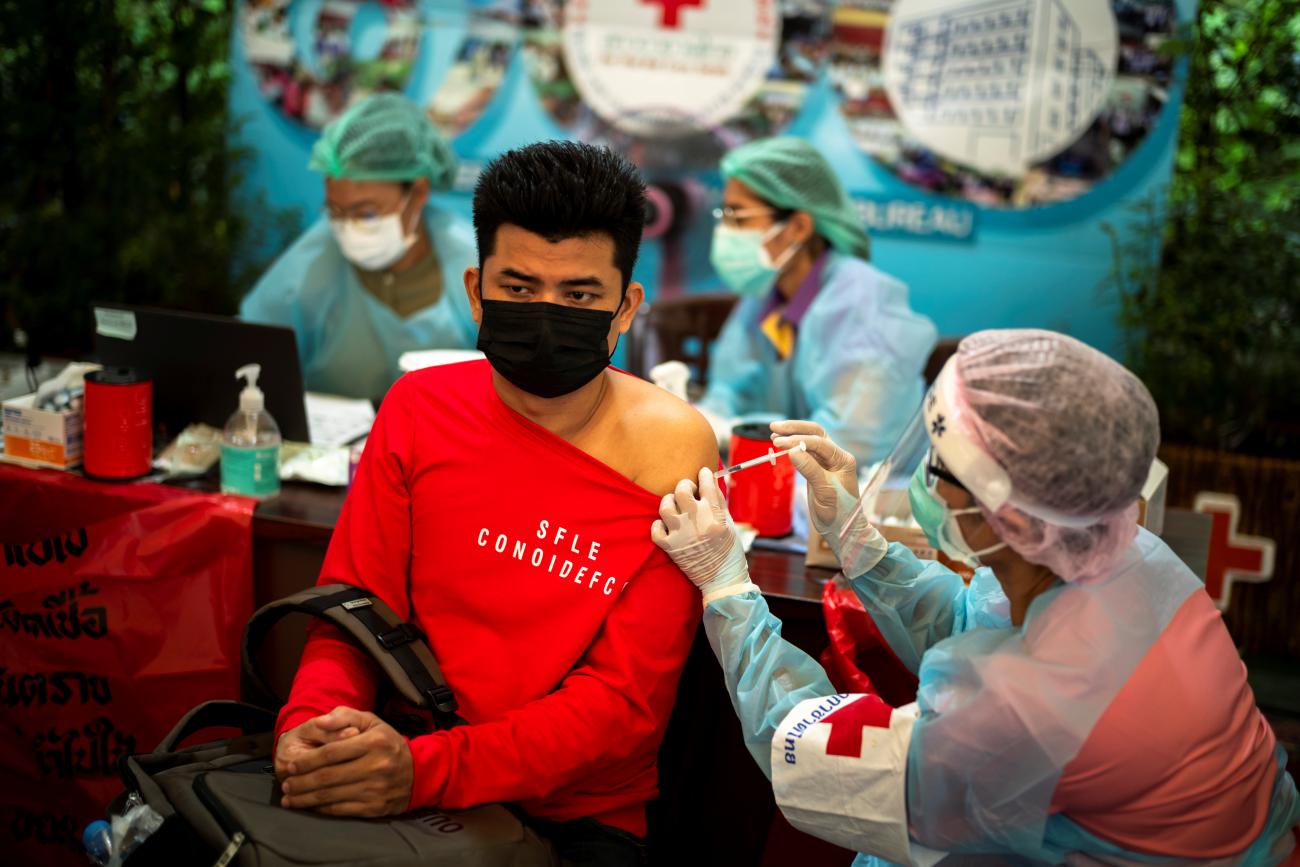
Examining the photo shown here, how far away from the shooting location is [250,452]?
2.33 metres

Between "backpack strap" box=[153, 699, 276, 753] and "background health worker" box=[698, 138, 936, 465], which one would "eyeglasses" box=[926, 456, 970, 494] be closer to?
"backpack strap" box=[153, 699, 276, 753]

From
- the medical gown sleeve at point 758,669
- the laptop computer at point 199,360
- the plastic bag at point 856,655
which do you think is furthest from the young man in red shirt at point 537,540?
the laptop computer at point 199,360

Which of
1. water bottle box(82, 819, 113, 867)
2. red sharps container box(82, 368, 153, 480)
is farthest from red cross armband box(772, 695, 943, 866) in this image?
red sharps container box(82, 368, 153, 480)

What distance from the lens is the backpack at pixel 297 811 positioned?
4.88ft

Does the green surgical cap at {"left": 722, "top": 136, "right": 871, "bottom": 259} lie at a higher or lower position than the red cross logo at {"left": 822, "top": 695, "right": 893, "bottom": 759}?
higher

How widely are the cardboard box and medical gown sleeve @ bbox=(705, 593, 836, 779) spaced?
1531 mm

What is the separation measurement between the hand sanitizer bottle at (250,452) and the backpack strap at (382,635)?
636 mm

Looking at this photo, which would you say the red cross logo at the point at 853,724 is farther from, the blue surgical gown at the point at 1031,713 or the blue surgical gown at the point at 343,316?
the blue surgical gown at the point at 343,316

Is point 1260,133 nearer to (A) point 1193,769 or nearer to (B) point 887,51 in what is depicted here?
(B) point 887,51

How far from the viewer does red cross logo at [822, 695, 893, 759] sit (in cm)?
143

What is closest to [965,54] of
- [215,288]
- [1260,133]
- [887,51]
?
[887,51]

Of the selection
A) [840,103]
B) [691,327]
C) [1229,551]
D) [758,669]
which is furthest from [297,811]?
[840,103]

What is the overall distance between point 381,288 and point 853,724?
2.43m

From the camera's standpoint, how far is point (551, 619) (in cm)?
174
